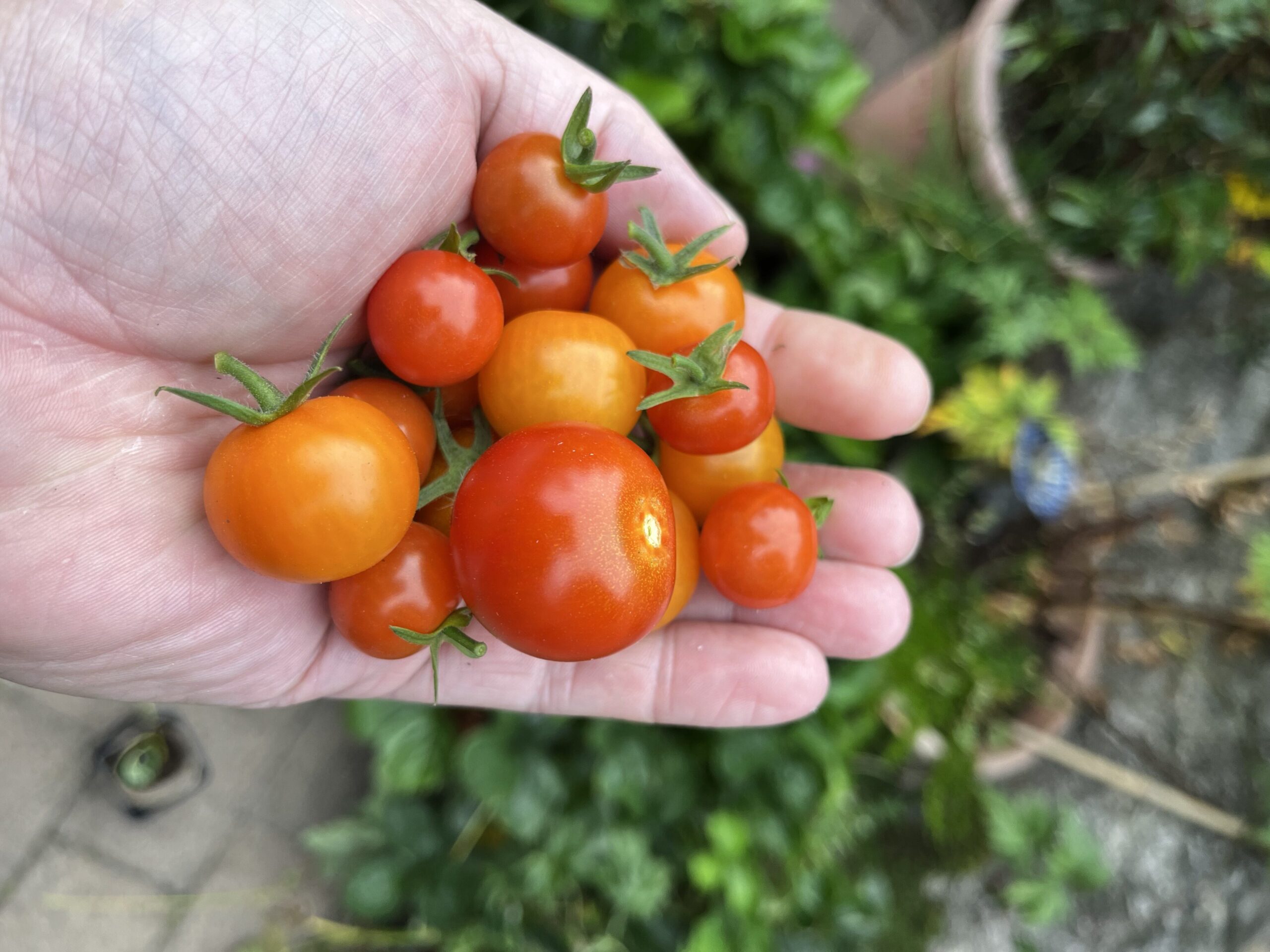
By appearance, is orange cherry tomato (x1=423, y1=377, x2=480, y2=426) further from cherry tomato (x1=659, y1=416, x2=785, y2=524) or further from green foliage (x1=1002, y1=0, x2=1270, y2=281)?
green foliage (x1=1002, y1=0, x2=1270, y2=281)

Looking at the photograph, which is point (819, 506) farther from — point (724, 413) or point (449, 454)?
point (449, 454)

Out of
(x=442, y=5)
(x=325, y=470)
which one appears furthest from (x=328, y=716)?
(x=442, y=5)

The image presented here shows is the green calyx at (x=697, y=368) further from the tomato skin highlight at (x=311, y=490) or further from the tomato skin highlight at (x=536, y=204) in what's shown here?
the tomato skin highlight at (x=311, y=490)

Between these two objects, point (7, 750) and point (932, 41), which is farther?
point (932, 41)

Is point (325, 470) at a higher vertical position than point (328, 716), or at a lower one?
higher

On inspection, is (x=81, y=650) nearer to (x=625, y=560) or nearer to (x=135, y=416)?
(x=135, y=416)

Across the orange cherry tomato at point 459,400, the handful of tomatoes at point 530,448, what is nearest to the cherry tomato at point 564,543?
the handful of tomatoes at point 530,448
